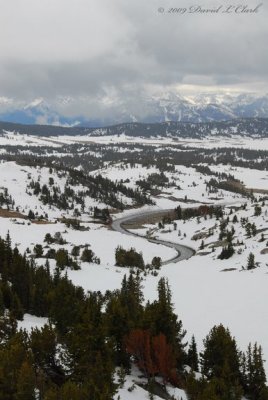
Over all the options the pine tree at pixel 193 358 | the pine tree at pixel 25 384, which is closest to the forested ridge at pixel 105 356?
the pine tree at pixel 25 384

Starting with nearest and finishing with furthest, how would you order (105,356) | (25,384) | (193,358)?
(25,384)
(105,356)
(193,358)

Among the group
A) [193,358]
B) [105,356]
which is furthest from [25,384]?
[193,358]

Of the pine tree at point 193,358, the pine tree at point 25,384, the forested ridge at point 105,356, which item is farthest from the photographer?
the pine tree at point 193,358

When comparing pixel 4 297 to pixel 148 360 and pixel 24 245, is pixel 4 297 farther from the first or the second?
pixel 24 245

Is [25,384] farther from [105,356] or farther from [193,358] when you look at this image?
[193,358]

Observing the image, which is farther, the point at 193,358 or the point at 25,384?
the point at 193,358

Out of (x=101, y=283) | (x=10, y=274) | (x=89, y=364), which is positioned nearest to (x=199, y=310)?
(x=101, y=283)

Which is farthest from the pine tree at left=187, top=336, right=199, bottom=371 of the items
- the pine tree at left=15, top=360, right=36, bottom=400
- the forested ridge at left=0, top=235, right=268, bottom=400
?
the pine tree at left=15, top=360, right=36, bottom=400

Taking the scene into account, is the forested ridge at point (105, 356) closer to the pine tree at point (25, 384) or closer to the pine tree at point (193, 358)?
the pine tree at point (25, 384)

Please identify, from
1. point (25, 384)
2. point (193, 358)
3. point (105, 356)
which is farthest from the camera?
point (193, 358)
